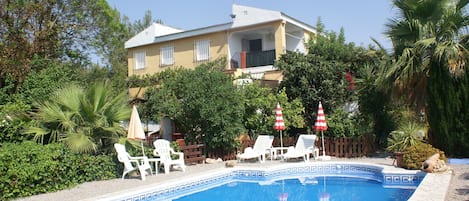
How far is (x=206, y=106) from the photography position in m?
15.0

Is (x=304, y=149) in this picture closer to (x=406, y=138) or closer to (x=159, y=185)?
(x=406, y=138)

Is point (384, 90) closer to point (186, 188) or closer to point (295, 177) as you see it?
point (295, 177)

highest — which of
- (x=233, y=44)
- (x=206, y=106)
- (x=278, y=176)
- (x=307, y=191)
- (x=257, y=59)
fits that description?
(x=233, y=44)

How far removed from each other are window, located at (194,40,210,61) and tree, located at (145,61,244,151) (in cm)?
915

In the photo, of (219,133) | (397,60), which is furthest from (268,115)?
(397,60)

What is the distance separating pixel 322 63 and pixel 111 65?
3336cm

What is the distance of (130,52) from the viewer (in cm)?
2955

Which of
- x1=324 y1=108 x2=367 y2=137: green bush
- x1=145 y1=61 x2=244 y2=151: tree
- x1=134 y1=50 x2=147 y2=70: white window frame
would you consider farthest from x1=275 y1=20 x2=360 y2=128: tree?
x1=134 y1=50 x2=147 y2=70: white window frame

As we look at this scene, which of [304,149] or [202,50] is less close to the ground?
[202,50]

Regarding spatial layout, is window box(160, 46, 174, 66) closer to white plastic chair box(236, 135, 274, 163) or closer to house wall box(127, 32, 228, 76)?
house wall box(127, 32, 228, 76)

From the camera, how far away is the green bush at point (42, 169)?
9586mm

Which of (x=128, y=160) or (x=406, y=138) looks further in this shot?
(x=406, y=138)

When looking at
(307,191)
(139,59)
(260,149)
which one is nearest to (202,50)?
(139,59)

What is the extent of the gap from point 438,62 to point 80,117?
37.3 ft
